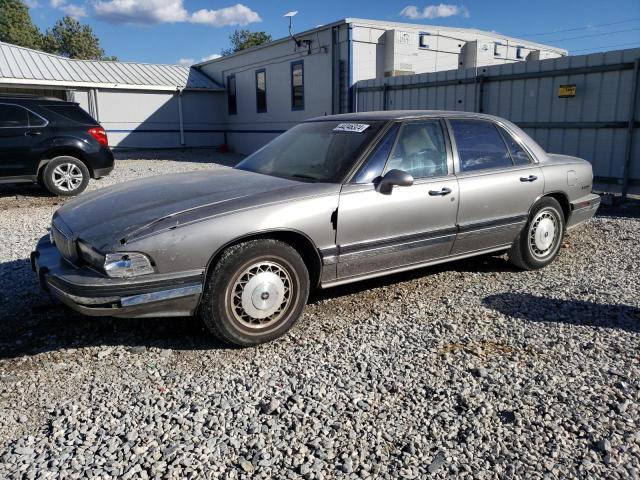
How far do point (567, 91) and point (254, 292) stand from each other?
8203 millimetres

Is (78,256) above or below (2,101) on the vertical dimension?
below

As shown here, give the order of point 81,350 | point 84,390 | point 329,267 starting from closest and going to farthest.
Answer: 1. point 84,390
2. point 81,350
3. point 329,267

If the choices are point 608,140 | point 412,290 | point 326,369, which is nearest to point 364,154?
point 412,290

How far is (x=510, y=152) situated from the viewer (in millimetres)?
5148

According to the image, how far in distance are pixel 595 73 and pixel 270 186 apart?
25.1 feet

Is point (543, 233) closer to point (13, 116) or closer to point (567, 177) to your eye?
point (567, 177)

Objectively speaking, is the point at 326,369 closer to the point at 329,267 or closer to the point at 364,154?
the point at 329,267

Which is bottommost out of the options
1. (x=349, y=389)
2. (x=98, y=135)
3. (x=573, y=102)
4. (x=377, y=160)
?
(x=349, y=389)

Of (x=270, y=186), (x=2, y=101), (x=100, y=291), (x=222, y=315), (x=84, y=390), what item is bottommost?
(x=84, y=390)

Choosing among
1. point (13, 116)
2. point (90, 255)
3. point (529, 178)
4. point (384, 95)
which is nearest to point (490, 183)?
point (529, 178)

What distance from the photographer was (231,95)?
2314cm

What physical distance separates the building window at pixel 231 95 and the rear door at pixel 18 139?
13.6 meters

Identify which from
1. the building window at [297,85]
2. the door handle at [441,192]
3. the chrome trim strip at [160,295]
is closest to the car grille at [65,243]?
the chrome trim strip at [160,295]

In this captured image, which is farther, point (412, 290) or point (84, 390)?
point (412, 290)
